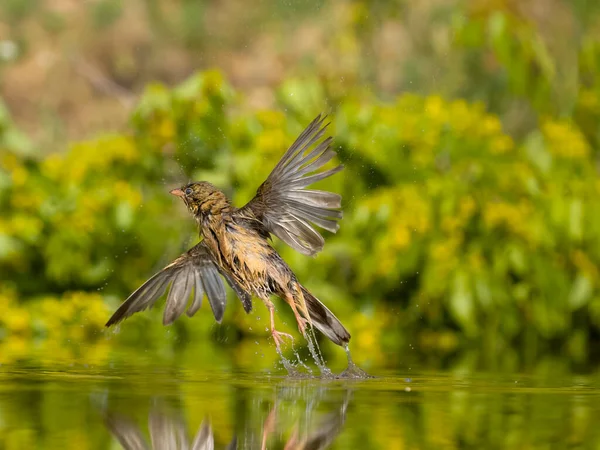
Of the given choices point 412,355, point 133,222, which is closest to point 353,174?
point 133,222

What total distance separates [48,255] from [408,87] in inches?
251

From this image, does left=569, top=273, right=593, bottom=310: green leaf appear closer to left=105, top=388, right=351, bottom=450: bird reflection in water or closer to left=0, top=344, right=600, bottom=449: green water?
left=0, top=344, right=600, bottom=449: green water

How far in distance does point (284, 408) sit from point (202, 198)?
1.33 m

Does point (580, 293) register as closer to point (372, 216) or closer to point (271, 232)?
point (372, 216)

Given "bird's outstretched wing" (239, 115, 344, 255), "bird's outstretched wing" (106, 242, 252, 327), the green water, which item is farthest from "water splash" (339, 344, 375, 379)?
"bird's outstretched wing" (239, 115, 344, 255)

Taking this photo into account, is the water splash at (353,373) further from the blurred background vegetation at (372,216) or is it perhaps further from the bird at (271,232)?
the blurred background vegetation at (372,216)

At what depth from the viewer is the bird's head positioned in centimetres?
546

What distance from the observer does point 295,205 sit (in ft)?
17.4

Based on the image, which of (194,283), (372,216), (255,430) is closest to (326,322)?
(194,283)

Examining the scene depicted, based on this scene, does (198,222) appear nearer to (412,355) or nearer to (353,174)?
(412,355)

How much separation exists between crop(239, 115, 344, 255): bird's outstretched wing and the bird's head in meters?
0.12

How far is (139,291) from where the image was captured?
221 inches

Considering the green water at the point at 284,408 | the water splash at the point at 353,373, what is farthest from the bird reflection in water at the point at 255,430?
the water splash at the point at 353,373

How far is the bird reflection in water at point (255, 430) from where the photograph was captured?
3.54 meters
